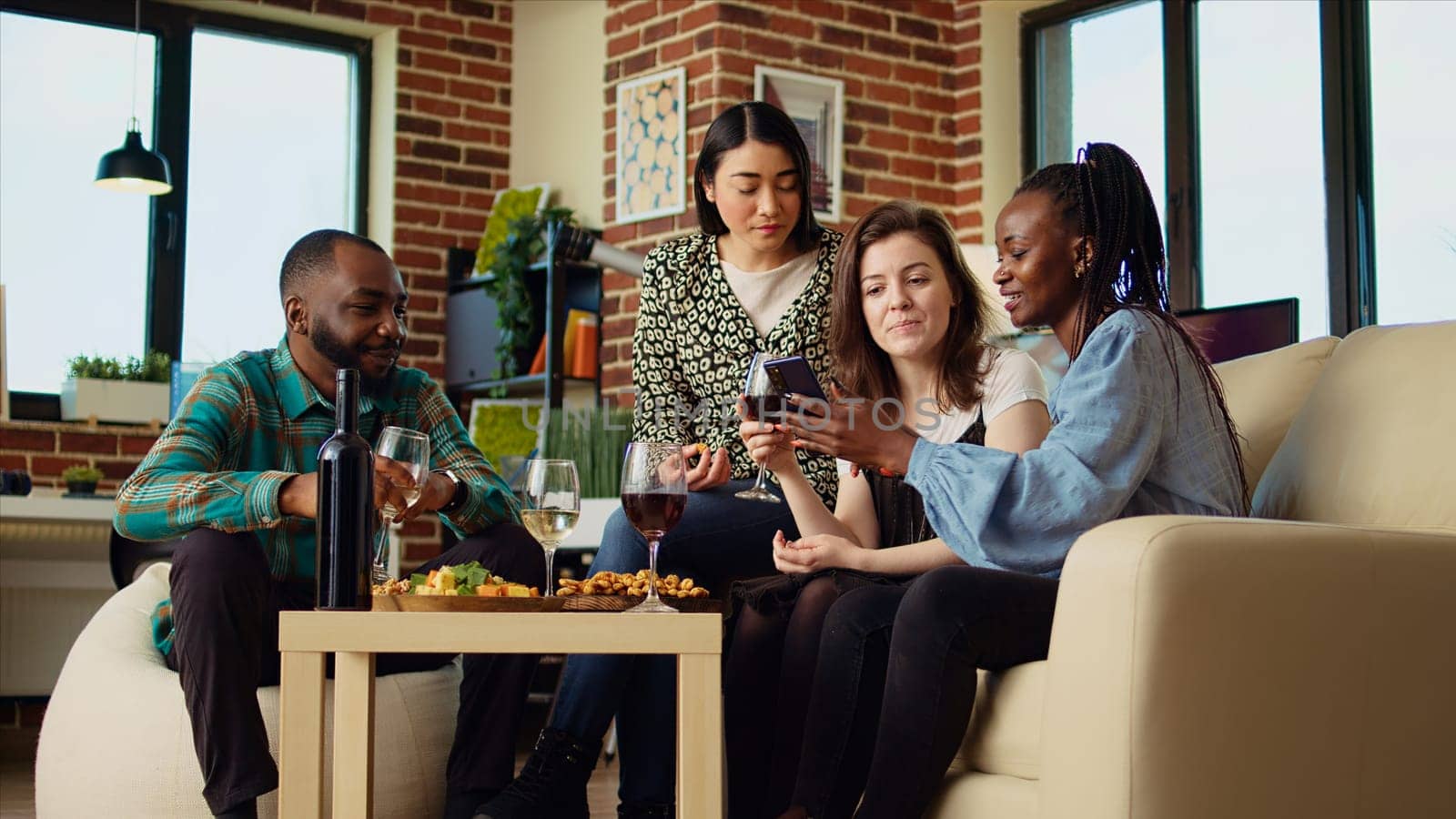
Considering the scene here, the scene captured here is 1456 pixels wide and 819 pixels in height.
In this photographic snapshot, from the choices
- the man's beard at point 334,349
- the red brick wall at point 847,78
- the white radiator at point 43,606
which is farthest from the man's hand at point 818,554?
the white radiator at point 43,606

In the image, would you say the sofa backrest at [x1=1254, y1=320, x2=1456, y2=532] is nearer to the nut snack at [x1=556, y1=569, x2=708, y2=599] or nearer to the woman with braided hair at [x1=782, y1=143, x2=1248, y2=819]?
the woman with braided hair at [x1=782, y1=143, x2=1248, y2=819]

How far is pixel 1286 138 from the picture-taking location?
4.78 metres

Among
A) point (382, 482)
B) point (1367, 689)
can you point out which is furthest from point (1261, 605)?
point (382, 482)

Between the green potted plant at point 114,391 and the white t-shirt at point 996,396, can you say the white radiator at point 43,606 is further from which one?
the white t-shirt at point 996,396

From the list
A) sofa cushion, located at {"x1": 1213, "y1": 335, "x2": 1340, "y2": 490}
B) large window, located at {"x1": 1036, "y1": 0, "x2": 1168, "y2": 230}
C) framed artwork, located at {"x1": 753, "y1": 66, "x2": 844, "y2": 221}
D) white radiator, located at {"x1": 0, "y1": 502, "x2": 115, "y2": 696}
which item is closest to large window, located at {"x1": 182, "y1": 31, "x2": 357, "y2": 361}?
white radiator, located at {"x1": 0, "y1": 502, "x2": 115, "y2": 696}

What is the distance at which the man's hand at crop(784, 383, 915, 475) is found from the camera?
197cm

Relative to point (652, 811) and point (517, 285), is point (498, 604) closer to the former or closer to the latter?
point (652, 811)

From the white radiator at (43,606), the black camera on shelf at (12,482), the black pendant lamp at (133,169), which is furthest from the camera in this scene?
the black pendant lamp at (133,169)

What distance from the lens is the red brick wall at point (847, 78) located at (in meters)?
4.83

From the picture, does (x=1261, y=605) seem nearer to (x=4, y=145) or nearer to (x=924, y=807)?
(x=924, y=807)

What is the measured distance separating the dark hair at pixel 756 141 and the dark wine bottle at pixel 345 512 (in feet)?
3.70

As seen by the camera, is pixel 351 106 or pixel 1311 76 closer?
pixel 1311 76

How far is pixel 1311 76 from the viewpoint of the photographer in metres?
4.71

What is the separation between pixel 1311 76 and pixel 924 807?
3595mm
